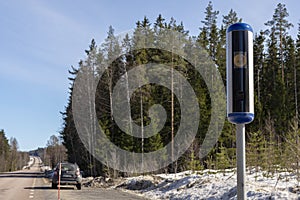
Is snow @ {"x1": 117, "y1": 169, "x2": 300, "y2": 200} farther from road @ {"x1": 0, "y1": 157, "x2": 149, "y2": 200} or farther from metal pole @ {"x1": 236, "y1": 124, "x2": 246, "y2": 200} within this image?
metal pole @ {"x1": 236, "y1": 124, "x2": 246, "y2": 200}

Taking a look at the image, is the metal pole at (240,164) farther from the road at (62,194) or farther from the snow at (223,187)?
the road at (62,194)

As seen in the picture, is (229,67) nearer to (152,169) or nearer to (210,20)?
(152,169)

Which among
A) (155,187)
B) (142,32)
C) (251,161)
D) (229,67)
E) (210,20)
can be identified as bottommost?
(155,187)

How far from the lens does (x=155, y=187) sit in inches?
882

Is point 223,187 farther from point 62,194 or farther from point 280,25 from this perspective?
point 280,25

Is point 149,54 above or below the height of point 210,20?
below

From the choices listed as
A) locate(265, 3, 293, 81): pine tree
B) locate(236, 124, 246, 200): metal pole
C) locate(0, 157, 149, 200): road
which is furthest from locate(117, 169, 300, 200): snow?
locate(265, 3, 293, 81): pine tree

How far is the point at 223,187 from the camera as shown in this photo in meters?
15.9

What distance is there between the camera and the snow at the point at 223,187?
12.8 m

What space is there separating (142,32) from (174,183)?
2497 centimetres

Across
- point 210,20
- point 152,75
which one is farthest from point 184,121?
point 210,20

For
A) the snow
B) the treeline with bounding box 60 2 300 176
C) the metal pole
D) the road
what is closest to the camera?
the metal pole

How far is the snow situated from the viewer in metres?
12.8

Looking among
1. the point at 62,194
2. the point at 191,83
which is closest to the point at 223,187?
the point at 62,194
